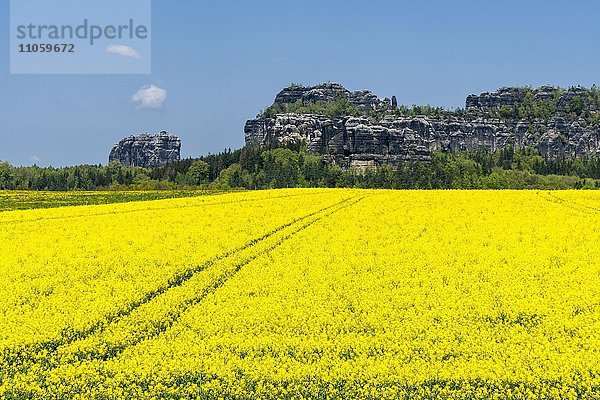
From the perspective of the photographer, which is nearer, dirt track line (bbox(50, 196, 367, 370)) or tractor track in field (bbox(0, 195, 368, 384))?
tractor track in field (bbox(0, 195, 368, 384))

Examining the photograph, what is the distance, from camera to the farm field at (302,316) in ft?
45.5

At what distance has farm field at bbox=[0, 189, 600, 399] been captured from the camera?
13883 mm

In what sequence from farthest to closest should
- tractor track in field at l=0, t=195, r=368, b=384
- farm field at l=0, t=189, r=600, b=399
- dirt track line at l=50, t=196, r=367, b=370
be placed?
1. dirt track line at l=50, t=196, r=367, b=370
2. tractor track in field at l=0, t=195, r=368, b=384
3. farm field at l=0, t=189, r=600, b=399

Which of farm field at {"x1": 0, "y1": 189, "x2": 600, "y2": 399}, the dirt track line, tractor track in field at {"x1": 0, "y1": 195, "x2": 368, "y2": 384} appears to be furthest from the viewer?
the dirt track line

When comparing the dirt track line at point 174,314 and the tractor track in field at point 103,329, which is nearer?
the tractor track in field at point 103,329

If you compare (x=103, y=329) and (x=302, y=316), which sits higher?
(x=302, y=316)

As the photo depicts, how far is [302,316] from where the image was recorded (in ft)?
58.8

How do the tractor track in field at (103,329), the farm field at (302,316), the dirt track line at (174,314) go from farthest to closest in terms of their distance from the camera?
1. the dirt track line at (174,314)
2. the tractor track in field at (103,329)
3. the farm field at (302,316)

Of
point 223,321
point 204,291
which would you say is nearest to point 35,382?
point 223,321

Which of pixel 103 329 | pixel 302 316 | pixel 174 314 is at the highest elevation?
pixel 302 316

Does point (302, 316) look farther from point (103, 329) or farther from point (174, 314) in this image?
point (103, 329)

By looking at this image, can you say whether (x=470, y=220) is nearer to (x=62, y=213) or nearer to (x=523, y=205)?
(x=523, y=205)

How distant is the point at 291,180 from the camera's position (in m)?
188

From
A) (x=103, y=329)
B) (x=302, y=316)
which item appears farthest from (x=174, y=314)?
(x=302, y=316)
